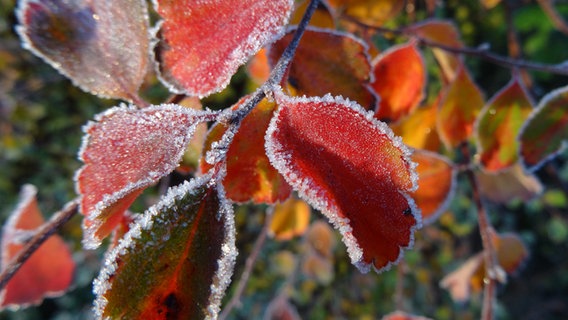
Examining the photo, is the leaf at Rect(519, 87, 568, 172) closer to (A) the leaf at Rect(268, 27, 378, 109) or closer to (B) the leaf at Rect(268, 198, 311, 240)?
(A) the leaf at Rect(268, 27, 378, 109)

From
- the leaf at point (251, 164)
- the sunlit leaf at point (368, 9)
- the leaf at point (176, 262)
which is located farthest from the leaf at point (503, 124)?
the leaf at point (176, 262)

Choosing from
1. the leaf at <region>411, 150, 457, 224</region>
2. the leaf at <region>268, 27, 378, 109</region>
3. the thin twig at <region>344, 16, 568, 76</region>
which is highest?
the leaf at <region>268, 27, 378, 109</region>

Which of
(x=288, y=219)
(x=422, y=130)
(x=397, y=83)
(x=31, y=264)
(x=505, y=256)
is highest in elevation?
(x=397, y=83)

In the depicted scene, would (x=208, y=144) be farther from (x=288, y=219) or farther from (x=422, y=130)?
(x=288, y=219)

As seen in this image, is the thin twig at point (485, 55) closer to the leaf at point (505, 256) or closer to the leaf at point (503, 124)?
the leaf at point (503, 124)

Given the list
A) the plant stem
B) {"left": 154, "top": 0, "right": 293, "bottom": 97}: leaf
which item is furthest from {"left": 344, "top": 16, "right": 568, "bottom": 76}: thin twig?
the plant stem

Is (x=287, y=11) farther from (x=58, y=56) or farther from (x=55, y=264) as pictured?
(x=55, y=264)

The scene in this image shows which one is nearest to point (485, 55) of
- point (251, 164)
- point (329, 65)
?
point (329, 65)
